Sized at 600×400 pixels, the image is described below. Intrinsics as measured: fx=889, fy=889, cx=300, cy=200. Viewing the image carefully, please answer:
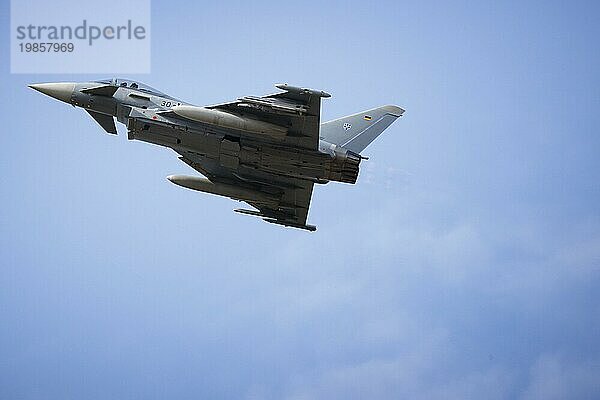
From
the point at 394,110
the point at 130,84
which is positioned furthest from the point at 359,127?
the point at 130,84

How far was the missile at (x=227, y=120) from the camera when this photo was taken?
81.5ft

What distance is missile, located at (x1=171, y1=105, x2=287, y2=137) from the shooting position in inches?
977

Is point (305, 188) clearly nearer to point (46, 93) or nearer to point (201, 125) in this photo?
point (201, 125)

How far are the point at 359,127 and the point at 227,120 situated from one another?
4.47 m

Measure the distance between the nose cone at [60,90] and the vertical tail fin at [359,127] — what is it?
308 inches

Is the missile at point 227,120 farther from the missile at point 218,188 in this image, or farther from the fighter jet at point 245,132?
the missile at point 218,188

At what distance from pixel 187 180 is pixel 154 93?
2.93m

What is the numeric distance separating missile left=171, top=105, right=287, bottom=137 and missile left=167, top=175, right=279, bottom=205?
10.9 ft

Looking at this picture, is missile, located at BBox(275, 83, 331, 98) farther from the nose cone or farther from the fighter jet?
the nose cone

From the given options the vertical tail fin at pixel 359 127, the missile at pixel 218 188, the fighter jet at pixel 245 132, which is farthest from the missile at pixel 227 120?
the missile at pixel 218 188

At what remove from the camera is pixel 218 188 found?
27.9 metres

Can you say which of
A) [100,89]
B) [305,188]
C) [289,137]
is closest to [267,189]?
[305,188]

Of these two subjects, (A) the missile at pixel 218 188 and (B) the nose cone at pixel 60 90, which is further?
(A) the missile at pixel 218 188

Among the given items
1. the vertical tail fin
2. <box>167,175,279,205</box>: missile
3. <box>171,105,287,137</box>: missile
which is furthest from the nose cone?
the vertical tail fin
